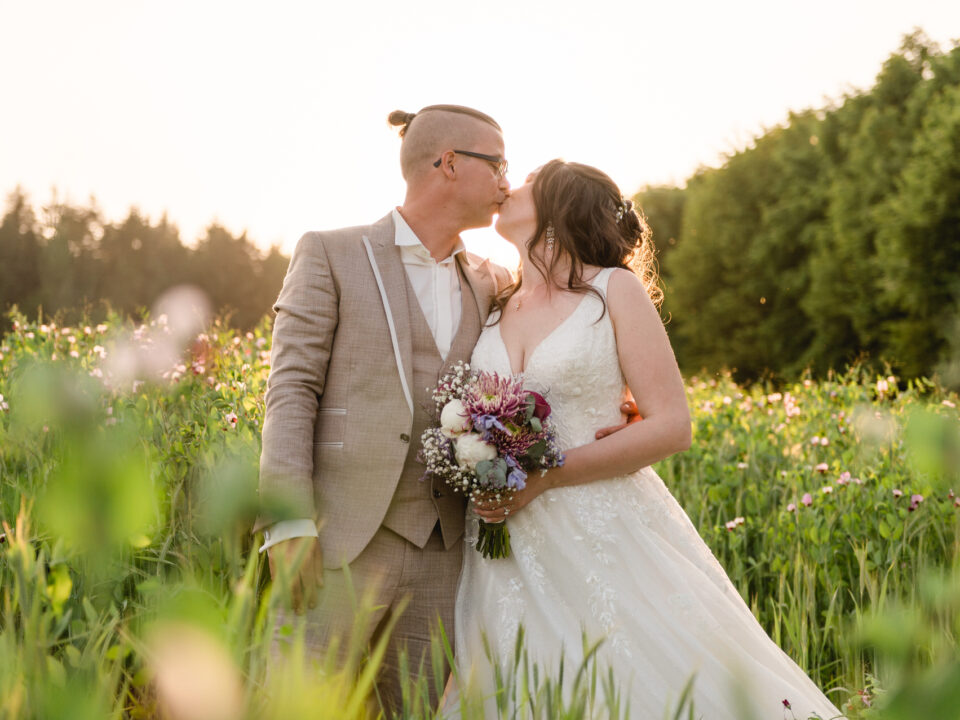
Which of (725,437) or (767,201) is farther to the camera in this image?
(767,201)

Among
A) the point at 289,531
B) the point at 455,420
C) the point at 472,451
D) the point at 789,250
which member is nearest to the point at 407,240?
the point at 455,420

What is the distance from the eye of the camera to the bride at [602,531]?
2.44 meters

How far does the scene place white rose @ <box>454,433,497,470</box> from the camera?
2367 millimetres

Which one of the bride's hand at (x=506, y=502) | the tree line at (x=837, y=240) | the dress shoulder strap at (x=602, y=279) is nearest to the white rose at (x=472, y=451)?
the bride's hand at (x=506, y=502)

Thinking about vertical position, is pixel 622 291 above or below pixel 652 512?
above

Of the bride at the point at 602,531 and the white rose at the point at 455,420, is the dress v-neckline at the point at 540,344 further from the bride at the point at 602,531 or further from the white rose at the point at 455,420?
the white rose at the point at 455,420

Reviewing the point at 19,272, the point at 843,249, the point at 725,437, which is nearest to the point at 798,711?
the point at 725,437

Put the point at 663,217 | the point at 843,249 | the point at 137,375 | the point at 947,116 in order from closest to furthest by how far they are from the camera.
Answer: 1. the point at 137,375
2. the point at 947,116
3. the point at 843,249
4. the point at 663,217

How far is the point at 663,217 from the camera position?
3462 cm

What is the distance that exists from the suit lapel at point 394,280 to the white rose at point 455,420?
34 centimetres

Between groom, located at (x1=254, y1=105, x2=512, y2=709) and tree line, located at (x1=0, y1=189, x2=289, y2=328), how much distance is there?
1049 inches

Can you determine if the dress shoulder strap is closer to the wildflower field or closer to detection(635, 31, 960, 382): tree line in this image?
the wildflower field

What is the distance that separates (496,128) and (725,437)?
3771 mm

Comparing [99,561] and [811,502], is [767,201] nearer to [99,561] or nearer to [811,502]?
[811,502]
